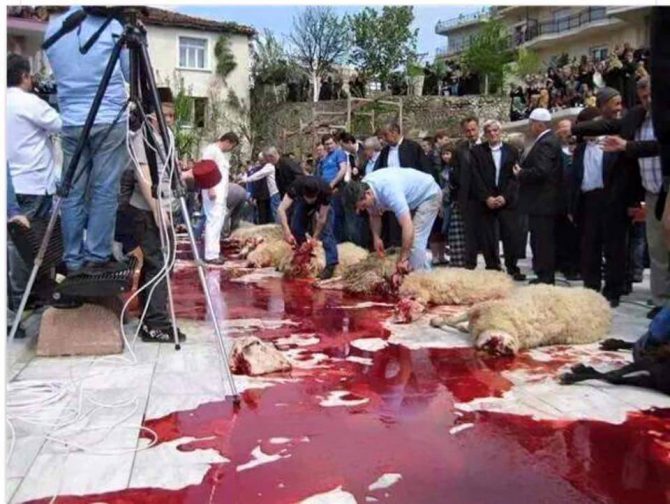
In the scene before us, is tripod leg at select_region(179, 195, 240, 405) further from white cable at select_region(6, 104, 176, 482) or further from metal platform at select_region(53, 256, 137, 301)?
metal platform at select_region(53, 256, 137, 301)

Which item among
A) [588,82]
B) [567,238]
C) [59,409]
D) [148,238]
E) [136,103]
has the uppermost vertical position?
[588,82]

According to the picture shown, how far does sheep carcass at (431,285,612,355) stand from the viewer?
17.7 ft

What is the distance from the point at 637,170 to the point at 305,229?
13.7 ft

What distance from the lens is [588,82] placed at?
49.9 feet

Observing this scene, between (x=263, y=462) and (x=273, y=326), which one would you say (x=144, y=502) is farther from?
(x=273, y=326)

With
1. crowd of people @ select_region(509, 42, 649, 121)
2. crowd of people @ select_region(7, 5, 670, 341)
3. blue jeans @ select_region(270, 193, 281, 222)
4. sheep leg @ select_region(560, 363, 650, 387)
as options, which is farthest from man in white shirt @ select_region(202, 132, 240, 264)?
sheep leg @ select_region(560, 363, 650, 387)

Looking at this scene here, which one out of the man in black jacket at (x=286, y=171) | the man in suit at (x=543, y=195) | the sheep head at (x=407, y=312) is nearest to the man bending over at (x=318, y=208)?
the man in suit at (x=543, y=195)

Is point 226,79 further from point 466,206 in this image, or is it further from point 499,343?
point 499,343

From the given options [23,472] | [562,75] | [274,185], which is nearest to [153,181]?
[23,472]

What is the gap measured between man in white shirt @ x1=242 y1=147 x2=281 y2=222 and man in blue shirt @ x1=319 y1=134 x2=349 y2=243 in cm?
266

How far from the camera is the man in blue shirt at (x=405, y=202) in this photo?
7371mm

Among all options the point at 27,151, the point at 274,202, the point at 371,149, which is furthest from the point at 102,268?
the point at 274,202

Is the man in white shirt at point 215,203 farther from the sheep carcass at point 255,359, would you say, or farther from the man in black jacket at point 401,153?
the sheep carcass at point 255,359

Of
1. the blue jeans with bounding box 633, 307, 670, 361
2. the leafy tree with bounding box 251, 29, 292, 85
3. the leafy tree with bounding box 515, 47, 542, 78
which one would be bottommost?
the blue jeans with bounding box 633, 307, 670, 361
